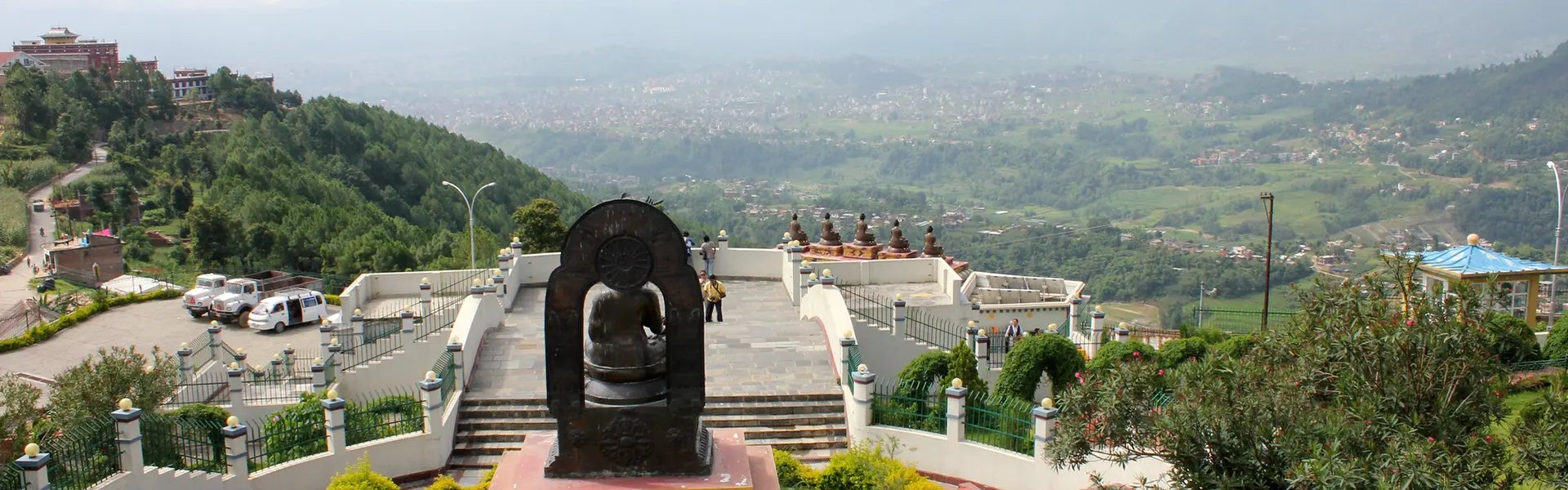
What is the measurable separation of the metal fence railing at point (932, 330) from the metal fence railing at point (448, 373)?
7.68m

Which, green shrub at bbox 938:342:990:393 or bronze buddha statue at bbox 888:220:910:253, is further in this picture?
bronze buddha statue at bbox 888:220:910:253

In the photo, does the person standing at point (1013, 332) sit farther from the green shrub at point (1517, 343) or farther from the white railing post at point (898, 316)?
the green shrub at point (1517, 343)

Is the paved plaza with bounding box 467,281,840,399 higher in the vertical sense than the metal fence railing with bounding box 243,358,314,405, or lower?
higher

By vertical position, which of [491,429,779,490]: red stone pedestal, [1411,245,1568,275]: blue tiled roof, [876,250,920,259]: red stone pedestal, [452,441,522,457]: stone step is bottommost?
[452,441,522,457]: stone step

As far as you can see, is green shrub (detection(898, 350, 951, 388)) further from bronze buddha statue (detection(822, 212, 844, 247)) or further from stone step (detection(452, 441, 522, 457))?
bronze buddha statue (detection(822, 212, 844, 247))

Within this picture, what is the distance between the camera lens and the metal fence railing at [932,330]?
22344 millimetres

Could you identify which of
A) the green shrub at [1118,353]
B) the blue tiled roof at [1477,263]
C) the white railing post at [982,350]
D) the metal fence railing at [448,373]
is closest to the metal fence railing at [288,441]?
the metal fence railing at [448,373]

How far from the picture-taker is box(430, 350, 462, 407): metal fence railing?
59.1ft

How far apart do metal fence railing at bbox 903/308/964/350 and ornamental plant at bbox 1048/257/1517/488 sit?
1013cm

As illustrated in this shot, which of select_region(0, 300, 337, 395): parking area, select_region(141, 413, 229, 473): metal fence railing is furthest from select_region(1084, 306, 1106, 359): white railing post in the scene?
select_region(0, 300, 337, 395): parking area

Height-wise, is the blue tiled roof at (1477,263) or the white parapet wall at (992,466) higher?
the blue tiled roof at (1477,263)

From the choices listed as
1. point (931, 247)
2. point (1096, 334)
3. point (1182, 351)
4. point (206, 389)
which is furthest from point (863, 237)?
point (206, 389)

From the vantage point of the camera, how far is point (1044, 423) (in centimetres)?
1555

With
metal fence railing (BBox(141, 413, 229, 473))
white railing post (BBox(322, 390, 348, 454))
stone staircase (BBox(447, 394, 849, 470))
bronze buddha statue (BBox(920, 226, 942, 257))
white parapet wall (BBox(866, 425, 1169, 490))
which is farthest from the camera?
bronze buddha statue (BBox(920, 226, 942, 257))
